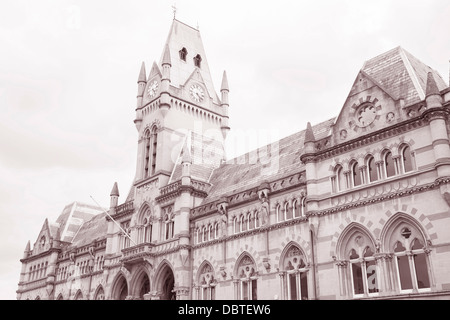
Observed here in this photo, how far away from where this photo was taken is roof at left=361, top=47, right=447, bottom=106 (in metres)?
28.9

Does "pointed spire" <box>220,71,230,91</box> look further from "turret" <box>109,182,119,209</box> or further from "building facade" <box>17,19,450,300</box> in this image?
"turret" <box>109,182,119,209</box>

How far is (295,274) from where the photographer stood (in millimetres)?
32031

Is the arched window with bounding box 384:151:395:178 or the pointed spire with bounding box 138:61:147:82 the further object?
the pointed spire with bounding box 138:61:147:82

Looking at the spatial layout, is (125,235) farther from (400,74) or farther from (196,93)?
(400,74)

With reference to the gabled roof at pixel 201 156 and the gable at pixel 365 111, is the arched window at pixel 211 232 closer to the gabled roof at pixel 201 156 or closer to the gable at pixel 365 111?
the gabled roof at pixel 201 156

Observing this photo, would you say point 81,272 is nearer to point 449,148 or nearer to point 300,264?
point 300,264

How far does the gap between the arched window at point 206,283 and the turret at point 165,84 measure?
59.3 feet

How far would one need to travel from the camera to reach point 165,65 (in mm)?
50844

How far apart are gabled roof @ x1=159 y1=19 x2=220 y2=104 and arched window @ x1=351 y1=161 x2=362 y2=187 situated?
90.0ft

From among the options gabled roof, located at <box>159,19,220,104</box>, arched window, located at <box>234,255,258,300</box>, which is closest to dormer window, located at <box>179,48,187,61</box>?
gabled roof, located at <box>159,19,220,104</box>

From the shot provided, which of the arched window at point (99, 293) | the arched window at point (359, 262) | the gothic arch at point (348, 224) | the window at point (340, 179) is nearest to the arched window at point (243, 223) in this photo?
the gothic arch at point (348, 224)

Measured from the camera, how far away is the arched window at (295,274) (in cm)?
3134
